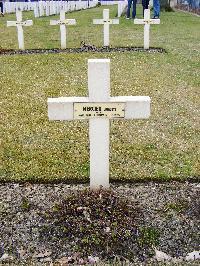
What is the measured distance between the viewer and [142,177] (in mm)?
4594

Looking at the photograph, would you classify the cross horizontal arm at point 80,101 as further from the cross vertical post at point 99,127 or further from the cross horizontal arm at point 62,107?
the cross vertical post at point 99,127

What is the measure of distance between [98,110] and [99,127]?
157mm

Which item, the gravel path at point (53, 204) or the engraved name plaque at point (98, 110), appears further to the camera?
the engraved name plaque at point (98, 110)

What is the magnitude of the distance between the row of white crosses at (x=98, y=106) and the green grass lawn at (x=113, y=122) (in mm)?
A: 906

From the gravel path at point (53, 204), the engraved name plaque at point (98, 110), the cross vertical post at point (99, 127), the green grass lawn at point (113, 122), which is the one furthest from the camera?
the green grass lawn at point (113, 122)

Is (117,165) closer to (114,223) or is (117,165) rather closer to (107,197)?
(107,197)

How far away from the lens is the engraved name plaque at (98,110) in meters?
3.69

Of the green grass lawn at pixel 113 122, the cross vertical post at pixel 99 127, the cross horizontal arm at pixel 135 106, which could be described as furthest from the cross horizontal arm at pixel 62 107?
the green grass lawn at pixel 113 122

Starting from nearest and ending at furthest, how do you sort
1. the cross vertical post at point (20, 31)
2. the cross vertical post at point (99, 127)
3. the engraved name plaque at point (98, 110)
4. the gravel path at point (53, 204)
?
the gravel path at point (53, 204) < the cross vertical post at point (99, 127) < the engraved name plaque at point (98, 110) < the cross vertical post at point (20, 31)

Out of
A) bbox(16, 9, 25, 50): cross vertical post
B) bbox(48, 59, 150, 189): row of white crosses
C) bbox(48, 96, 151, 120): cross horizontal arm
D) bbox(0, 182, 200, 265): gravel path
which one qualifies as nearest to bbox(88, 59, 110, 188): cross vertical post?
bbox(48, 59, 150, 189): row of white crosses

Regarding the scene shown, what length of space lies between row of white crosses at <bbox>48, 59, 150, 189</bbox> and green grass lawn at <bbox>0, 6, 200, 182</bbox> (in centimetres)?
91

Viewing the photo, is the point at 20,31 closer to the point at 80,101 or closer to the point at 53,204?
the point at 53,204

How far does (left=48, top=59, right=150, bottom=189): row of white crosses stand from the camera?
3.59 metres

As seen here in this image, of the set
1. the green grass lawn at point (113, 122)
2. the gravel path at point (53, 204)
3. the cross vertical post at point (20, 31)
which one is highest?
the cross vertical post at point (20, 31)
